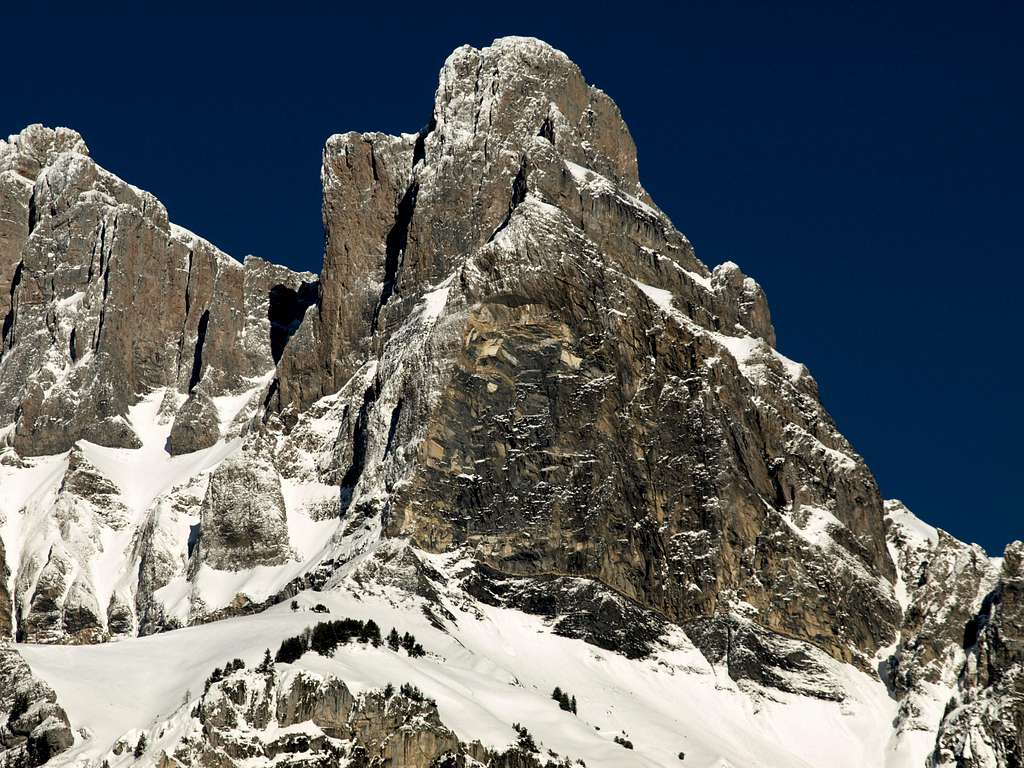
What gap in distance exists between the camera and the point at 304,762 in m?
199

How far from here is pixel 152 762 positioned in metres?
196

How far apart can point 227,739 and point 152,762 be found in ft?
21.0

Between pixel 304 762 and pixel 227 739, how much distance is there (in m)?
6.52

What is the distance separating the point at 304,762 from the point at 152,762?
40.5 ft

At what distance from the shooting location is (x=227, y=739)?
198m
